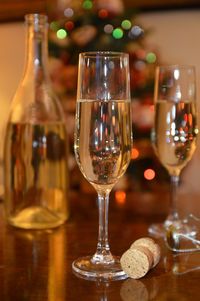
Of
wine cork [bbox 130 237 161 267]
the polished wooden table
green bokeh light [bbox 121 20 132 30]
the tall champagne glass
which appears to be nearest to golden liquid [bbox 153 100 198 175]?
the tall champagne glass

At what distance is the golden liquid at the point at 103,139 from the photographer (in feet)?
2.12

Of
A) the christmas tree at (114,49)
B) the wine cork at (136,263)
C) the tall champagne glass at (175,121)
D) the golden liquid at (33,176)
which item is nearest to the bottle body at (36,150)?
the golden liquid at (33,176)

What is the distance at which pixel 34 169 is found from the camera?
0.93 m

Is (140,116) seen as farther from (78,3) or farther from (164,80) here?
(164,80)

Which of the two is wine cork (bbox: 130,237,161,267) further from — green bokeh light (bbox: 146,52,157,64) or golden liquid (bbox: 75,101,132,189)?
green bokeh light (bbox: 146,52,157,64)

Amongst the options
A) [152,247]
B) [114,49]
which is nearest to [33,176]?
[152,247]

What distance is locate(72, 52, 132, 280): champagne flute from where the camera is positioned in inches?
25.4

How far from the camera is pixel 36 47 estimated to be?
3.04 ft

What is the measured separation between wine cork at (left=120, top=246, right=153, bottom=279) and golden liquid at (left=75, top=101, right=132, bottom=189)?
0.30 feet

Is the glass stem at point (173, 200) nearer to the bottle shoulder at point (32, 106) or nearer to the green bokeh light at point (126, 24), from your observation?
the bottle shoulder at point (32, 106)

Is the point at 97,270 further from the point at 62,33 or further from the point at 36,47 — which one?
the point at 62,33

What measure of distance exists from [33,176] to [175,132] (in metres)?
0.26

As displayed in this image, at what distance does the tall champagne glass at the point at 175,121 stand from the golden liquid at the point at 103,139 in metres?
0.22

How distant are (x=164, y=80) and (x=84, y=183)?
1643mm
